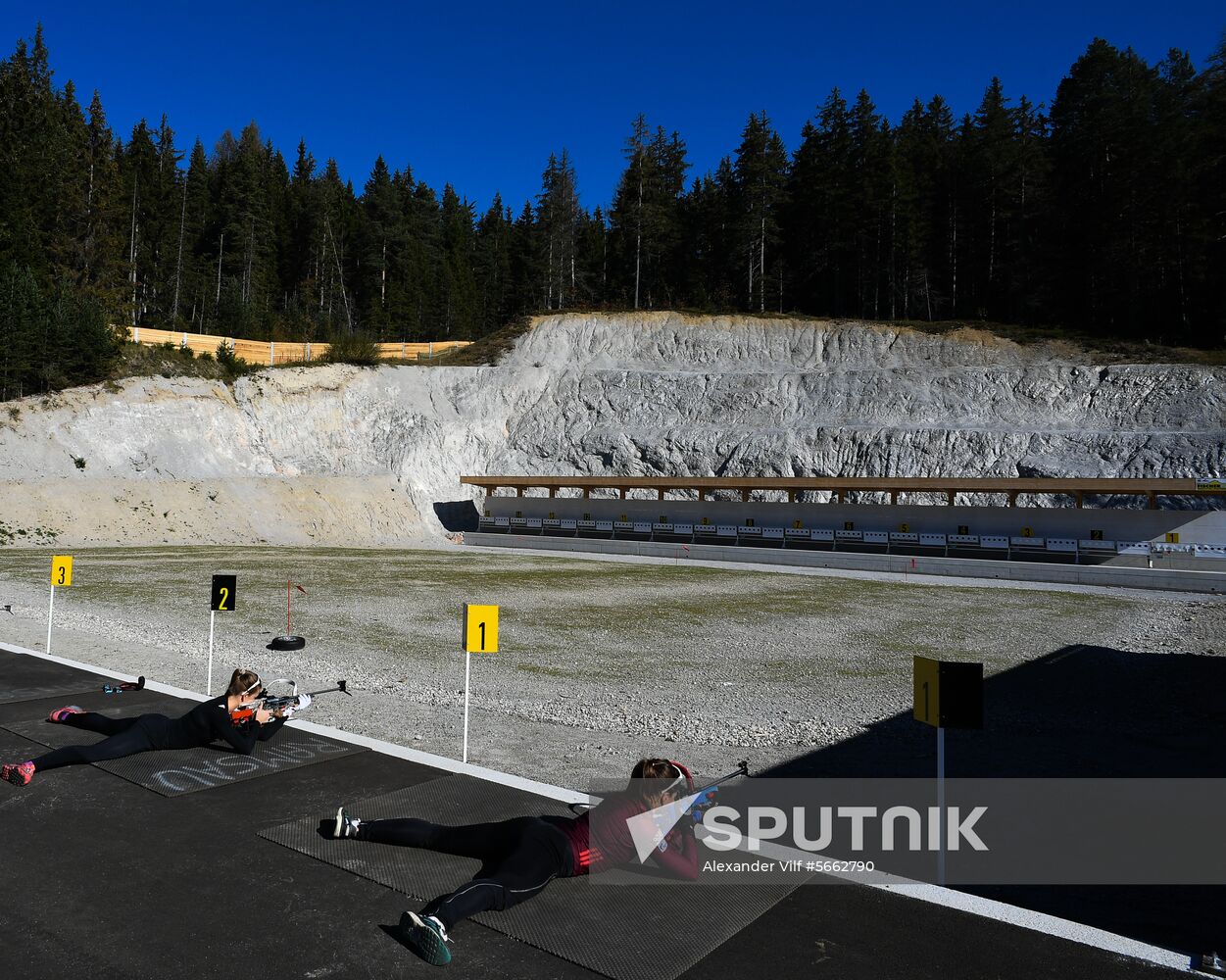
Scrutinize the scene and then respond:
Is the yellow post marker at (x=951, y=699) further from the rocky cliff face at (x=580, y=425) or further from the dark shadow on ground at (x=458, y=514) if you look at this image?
the dark shadow on ground at (x=458, y=514)

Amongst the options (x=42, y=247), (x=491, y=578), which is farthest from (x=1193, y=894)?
(x=42, y=247)

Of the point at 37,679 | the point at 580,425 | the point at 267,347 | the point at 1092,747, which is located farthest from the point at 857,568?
the point at 267,347

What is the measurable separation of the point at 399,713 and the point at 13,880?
463 centimetres

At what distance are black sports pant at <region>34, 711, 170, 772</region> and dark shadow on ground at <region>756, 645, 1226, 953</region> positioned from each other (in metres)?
5.57

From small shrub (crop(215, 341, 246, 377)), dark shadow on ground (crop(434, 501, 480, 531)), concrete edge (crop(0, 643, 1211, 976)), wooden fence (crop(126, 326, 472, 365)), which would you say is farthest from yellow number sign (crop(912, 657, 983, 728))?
wooden fence (crop(126, 326, 472, 365))

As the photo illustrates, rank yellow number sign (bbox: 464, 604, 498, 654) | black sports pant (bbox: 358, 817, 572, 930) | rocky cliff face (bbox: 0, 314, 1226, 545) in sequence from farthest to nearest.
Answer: rocky cliff face (bbox: 0, 314, 1226, 545) < yellow number sign (bbox: 464, 604, 498, 654) < black sports pant (bbox: 358, 817, 572, 930)

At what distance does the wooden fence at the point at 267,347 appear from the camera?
48.0m

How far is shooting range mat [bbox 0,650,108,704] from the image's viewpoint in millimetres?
9219

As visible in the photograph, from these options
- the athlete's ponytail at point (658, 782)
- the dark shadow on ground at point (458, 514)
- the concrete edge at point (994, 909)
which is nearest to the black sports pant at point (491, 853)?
the athlete's ponytail at point (658, 782)

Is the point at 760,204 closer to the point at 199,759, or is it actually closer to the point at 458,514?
the point at 458,514

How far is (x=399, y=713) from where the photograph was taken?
9.25m

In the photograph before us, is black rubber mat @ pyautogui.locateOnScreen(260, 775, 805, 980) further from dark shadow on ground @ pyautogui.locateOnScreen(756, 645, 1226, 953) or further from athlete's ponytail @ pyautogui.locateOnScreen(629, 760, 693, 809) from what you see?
dark shadow on ground @ pyautogui.locateOnScreen(756, 645, 1226, 953)

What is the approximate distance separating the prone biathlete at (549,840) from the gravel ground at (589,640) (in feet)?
6.14

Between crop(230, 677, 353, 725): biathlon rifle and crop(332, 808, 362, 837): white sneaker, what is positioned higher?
crop(230, 677, 353, 725): biathlon rifle
